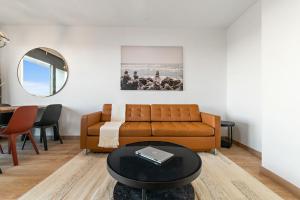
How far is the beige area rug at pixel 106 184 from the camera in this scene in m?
1.71

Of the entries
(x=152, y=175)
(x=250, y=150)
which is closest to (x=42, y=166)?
(x=152, y=175)

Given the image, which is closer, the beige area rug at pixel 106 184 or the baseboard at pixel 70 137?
the beige area rug at pixel 106 184

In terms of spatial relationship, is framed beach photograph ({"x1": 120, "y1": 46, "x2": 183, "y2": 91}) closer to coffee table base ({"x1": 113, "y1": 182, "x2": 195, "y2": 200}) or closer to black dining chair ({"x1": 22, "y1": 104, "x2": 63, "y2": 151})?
black dining chair ({"x1": 22, "y1": 104, "x2": 63, "y2": 151})

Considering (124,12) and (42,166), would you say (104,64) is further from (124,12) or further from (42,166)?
(42,166)

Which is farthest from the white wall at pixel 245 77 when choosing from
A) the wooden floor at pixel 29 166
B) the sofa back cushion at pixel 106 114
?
the wooden floor at pixel 29 166

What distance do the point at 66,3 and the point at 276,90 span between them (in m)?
3.40

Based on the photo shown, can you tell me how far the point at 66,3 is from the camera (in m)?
2.95

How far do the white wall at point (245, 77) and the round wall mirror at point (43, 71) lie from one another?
366 cm

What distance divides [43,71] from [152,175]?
374 centimetres

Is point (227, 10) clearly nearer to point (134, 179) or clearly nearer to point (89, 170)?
point (134, 179)

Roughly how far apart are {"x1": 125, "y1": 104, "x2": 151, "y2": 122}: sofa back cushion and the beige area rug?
1.17 metres

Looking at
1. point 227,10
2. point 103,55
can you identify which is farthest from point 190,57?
point 103,55

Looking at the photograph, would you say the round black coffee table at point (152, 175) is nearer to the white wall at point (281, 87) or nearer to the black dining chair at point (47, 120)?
the white wall at point (281, 87)

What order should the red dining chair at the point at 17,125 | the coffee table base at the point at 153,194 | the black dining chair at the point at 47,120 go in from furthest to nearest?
the black dining chair at the point at 47,120
the red dining chair at the point at 17,125
the coffee table base at the point at 153,194
